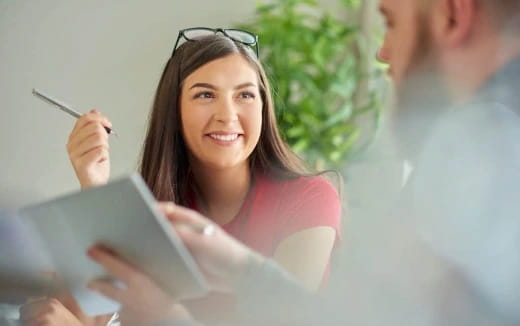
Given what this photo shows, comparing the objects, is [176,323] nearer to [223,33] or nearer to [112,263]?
[112,263]

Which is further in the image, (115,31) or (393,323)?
(115,31)

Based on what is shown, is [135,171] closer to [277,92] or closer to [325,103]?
[277,92]

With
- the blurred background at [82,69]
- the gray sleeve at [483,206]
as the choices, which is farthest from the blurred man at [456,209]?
the blurred background at [82,69]

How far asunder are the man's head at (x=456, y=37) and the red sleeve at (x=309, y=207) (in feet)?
0.36

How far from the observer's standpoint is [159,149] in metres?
0.46

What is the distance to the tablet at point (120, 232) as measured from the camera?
31 cm

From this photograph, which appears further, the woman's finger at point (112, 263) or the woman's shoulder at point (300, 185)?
the woman's shoulder at point (300, 185)

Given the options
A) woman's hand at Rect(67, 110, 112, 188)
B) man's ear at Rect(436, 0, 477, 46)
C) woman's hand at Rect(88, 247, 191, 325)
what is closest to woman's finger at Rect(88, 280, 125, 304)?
woman's hand at Rect(88, 247, 191, 325)

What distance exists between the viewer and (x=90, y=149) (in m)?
0.45

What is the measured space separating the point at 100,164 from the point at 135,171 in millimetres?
27

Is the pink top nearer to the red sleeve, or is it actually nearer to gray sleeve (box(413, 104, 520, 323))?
the red sleeve

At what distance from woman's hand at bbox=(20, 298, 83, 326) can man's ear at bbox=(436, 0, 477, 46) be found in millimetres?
267

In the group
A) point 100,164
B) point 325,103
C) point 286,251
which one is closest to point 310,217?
point 286,251

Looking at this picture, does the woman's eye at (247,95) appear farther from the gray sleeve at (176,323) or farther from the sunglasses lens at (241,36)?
the gray sleeve at (176,323)
